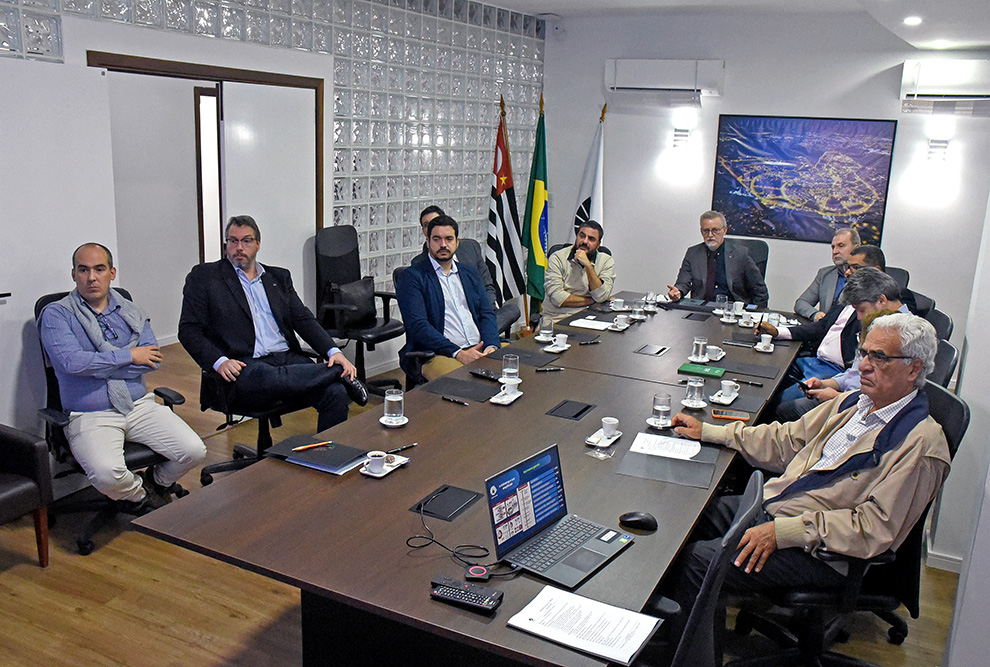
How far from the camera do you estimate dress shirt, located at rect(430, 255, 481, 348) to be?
4711mm

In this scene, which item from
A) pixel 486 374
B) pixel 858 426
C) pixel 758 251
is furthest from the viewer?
pixel 758 251

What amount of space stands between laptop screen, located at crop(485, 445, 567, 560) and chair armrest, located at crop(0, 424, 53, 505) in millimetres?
2160

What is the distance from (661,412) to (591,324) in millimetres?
1914

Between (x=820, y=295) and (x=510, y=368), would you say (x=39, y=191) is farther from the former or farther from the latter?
(x=820, y=295)

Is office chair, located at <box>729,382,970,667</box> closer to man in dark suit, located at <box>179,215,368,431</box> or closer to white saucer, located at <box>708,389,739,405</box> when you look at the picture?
white saucer, located at <box>708,389,739,405</box>

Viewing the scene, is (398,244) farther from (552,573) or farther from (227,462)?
(552,573)

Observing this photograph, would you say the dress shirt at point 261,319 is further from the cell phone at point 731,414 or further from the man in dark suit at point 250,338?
the cell phone at point 731,414

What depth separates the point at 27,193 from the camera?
147 inches

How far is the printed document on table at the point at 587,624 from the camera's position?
1787 mm

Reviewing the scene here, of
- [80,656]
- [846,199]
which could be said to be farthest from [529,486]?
[846,199]

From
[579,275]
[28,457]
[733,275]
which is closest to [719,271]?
[733,275]

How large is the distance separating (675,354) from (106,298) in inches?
108

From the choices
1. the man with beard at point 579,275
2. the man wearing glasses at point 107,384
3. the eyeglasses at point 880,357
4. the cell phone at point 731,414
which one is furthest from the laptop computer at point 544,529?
the man with beard at point 579,275

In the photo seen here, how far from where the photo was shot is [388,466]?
2.66 m
